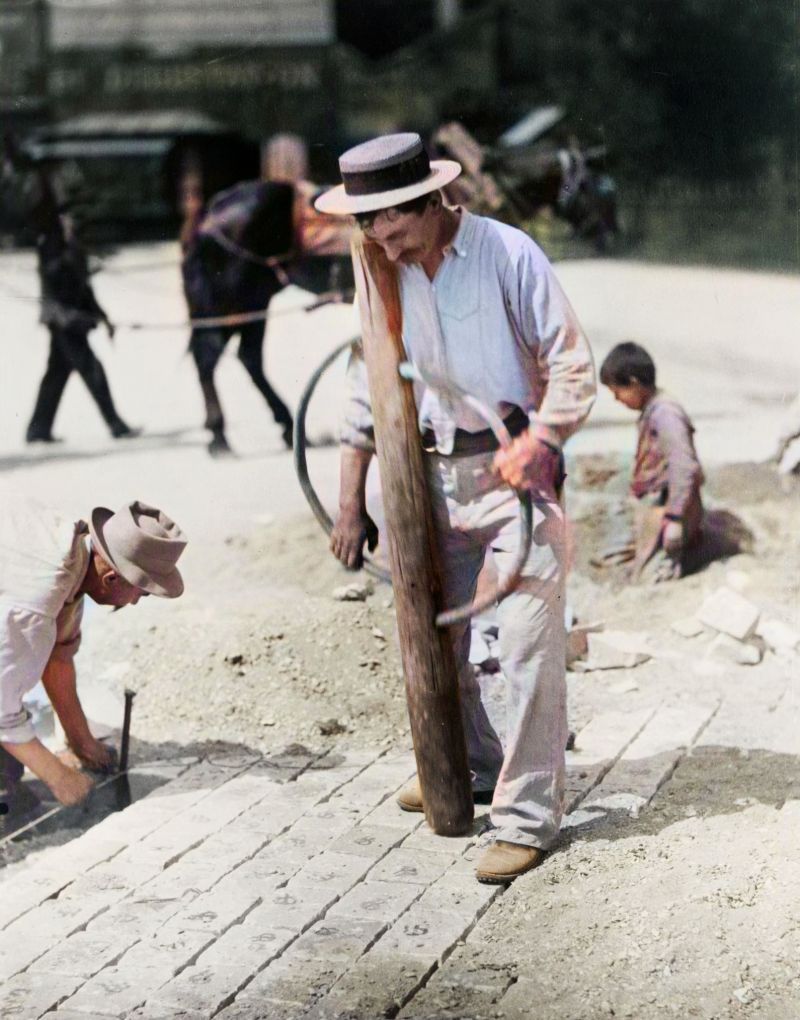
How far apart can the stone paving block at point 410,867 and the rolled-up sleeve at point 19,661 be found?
119 cm

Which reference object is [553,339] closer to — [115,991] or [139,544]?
[139,544]

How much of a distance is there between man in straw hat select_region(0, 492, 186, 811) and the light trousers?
3.25 ft

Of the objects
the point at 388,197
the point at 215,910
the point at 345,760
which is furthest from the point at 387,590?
the point at 388,197

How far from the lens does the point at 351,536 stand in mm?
4582

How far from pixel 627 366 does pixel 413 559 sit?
2099 millimetres

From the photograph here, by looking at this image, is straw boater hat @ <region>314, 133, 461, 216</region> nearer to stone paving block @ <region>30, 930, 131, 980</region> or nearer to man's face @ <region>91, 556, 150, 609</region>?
man's face @ <region>91, 556, 150, 609</region>

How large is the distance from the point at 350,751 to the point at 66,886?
117cm

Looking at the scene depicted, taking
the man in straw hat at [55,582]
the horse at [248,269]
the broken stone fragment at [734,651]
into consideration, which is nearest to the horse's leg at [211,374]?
the horse at [248,269]

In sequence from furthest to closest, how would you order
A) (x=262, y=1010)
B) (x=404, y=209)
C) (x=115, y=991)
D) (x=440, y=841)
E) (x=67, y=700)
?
(x=67, y=700), (x=440, y=841), (x=404, y=209), (x=115, y=991), (x=262, y=1010)

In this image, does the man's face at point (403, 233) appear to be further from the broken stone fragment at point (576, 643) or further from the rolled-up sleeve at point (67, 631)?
the broken stone fragment at point (576, 643)

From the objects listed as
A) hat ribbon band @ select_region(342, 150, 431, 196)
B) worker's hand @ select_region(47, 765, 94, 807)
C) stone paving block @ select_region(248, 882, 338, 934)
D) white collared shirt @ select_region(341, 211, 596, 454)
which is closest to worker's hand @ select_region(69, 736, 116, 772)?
worker's hand @ select_region(47, 765, 94, 807)

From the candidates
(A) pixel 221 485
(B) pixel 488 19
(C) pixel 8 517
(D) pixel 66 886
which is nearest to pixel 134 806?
(D) pixel 66 886

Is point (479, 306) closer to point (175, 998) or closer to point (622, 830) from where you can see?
point (622, 830)

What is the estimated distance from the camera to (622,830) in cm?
456
